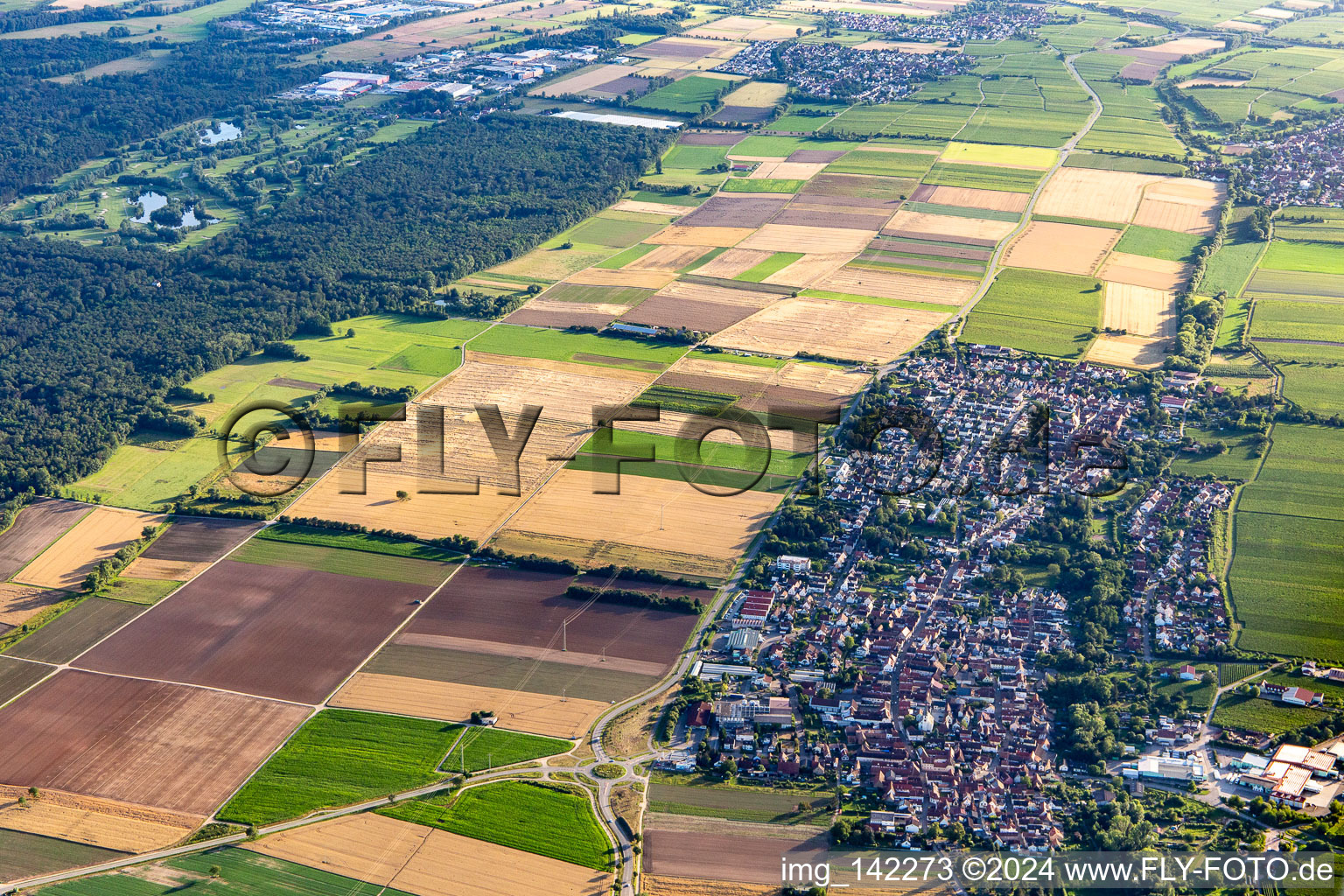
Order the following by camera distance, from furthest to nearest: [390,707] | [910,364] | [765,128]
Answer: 1. [765,128]
2. [910,364]
3. [390,707]

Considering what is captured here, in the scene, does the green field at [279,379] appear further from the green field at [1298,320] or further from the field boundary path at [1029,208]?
the green field at [1298,320]

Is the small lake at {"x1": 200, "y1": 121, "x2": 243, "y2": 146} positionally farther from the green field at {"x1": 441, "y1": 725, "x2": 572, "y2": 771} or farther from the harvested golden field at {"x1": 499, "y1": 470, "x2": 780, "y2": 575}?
the green field at {"x1": 441, "y1": 725, "x2": 572, "y2": 771}

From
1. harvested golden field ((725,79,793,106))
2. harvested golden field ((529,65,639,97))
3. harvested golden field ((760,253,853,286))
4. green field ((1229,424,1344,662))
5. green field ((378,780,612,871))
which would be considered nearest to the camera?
green field ((378,780,612,871))

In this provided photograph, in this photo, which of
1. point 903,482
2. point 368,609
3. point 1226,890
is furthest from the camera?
point 903,482

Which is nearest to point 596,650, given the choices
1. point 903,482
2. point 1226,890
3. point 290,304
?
point 903,482

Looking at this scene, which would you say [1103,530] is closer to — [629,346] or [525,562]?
[525,562]

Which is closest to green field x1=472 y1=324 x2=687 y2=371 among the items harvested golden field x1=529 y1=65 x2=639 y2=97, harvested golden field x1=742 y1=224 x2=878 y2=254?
harvested golden field x1=742 y1=224 x2=878 y2=254

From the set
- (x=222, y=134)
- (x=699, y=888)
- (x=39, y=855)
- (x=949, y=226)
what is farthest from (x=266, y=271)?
(x=699, y=888)
